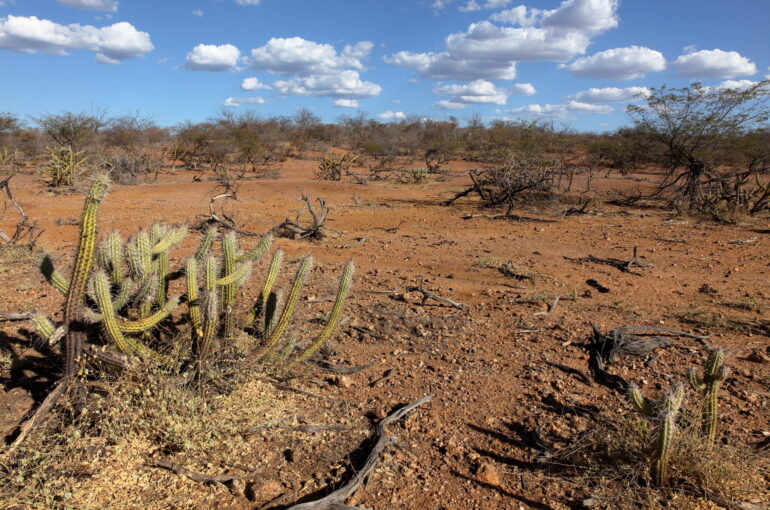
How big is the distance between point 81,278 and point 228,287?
100 cm

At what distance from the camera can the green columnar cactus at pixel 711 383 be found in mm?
2652

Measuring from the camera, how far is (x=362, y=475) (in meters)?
2.58

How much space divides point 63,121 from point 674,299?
2258 cm

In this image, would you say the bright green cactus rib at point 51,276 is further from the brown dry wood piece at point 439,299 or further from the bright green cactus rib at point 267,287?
the brown dry wood piece at point 439,299

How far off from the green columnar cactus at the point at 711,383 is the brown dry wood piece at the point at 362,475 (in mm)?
1639

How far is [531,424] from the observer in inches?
124

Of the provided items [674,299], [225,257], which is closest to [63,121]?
[225,257]

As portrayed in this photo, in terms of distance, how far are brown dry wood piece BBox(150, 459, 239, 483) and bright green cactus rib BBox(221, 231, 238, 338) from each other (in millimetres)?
1032

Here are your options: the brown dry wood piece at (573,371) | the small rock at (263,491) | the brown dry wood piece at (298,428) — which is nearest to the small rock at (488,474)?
the brown dry wood piece at (298,428)

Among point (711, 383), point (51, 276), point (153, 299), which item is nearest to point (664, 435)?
point (711, 383)

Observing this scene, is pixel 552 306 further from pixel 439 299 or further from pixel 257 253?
pixel 257 253

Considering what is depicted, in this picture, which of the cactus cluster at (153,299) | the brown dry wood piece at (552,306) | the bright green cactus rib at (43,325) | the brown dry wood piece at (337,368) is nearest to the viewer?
the cactus cluster at (153,299)

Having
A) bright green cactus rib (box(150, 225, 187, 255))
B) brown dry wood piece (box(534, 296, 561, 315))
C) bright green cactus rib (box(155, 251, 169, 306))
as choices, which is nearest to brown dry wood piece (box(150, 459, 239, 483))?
bright green cactus rib (box(155, 251, 169, 306))

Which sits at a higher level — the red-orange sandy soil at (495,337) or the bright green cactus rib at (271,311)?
the bright green cactus rib at (271,311)
